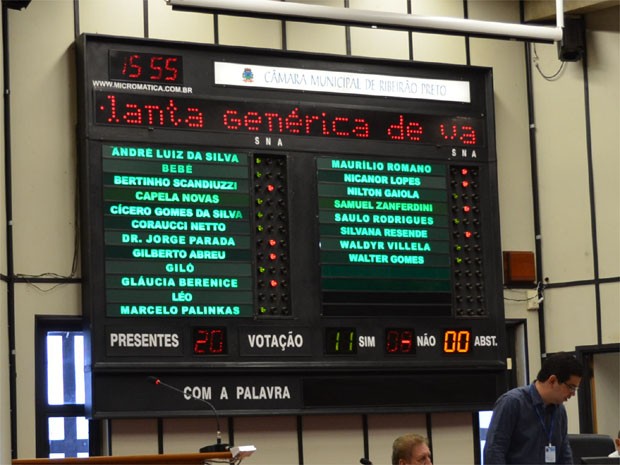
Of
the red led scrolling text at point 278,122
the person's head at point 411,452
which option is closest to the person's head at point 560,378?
the person's head at point 411,452

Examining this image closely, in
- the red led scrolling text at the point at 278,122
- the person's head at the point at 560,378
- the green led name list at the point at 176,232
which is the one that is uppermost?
the red led scrolling text at the point at 278,122

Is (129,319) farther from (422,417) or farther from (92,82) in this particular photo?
(422,417)

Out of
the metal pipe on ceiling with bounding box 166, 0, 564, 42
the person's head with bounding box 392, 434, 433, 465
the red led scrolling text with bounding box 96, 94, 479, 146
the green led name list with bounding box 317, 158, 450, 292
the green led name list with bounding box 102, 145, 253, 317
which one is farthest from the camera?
the green led name list with bounding box 317, 158, 450, 292

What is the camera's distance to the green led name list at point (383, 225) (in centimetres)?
753

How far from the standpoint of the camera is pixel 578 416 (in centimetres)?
824

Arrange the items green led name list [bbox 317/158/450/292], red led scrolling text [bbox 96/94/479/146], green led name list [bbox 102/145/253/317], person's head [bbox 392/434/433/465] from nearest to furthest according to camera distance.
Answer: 1. person's head [bbox 392/434/433/465]
2. green led name list [bbox 102/145/253/317]
3. red led scrolling text [bbox 96/94/479/146]
4. green led name list [bbox 317/158/450/292]

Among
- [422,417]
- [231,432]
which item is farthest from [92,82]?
[422,417]

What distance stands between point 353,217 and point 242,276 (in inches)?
31.7

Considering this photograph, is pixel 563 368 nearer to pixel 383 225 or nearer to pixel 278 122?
pixel 383 225

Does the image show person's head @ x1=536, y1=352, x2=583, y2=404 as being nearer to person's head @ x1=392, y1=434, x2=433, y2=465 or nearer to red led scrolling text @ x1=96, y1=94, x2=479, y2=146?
person's head @ x1=392, y1=434, x2=433, y2=465

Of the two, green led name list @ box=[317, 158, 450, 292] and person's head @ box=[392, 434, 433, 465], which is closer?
person's head @ box=[392, 434, 433, 465]

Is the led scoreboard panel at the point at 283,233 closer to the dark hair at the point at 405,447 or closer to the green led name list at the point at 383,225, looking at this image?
the green led name list at the point at 383,225

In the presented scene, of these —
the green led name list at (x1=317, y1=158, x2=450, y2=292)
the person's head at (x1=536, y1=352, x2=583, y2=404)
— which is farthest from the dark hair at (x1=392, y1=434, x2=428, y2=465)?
the green led name list at (x1=317, y1=158, x2=450, y2=292)

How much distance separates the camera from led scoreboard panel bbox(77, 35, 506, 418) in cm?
705
